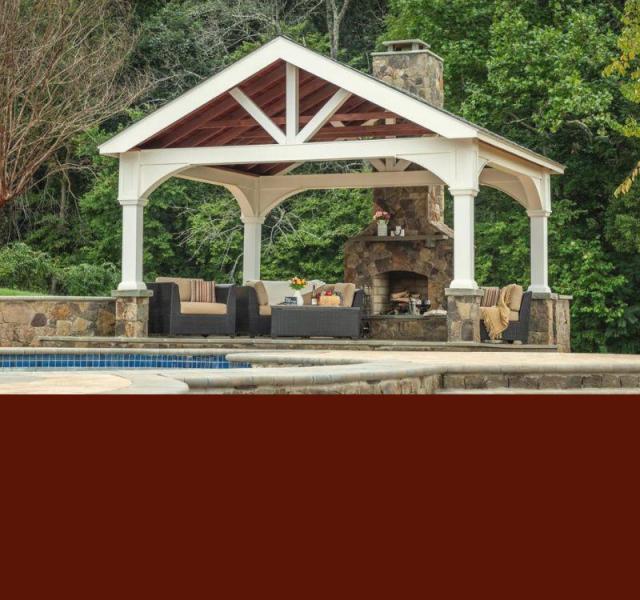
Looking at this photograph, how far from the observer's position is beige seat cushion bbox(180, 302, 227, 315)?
16.0 m

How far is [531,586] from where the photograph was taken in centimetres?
438

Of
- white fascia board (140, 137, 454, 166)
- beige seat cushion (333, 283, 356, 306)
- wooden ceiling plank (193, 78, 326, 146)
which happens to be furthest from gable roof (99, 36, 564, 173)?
beige seat cushion (333, 283, 356, 306)

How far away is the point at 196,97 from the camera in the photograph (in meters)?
15.7

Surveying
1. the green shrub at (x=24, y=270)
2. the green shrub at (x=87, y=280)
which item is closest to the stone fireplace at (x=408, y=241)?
the green shrub at (x=87, y=280)

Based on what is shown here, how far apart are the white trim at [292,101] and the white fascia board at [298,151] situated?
158 millimetres

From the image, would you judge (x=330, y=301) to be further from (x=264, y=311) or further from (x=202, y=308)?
(x=202, y=308)

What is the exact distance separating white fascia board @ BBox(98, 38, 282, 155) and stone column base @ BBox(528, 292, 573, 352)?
4.72 meters

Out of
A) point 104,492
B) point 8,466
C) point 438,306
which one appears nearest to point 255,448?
point 104,492

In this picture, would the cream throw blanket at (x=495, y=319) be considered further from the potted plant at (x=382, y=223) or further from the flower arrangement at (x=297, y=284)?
the potted plant at (x=382, y=223)

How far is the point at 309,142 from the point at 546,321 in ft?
12.7

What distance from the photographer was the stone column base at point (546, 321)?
54.0 ft

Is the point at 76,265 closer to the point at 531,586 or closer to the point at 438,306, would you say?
the point at 438,306

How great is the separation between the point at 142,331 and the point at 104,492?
1154 centimetres

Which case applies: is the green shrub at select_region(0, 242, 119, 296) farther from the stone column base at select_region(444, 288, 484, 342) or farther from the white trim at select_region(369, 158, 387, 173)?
the stone column base at select_region(444, 288, 484, 342)
